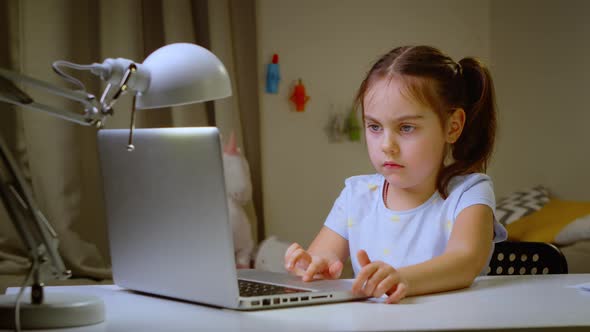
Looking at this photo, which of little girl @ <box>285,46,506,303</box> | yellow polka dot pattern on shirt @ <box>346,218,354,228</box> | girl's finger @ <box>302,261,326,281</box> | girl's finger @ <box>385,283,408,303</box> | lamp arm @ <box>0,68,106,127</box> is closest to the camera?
lamp arm @ <box>0,68,106,127</box>

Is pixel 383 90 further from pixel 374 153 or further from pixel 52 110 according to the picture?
Result: pixel 52 110

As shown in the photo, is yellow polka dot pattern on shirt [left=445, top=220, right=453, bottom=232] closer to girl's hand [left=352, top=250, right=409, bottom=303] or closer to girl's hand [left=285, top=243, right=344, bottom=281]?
girl's hand [left=285, top=243, right=344, bottom=281]

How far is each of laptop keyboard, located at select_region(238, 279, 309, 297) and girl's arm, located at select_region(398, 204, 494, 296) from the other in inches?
6.3

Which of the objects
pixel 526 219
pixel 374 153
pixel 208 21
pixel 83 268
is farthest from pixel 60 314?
pixel 526 219

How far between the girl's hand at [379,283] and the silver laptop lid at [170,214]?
19 centimetres

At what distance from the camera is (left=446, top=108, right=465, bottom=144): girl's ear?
140cm

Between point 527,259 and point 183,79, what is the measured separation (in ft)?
2.96

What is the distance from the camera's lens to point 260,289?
3.35 ft

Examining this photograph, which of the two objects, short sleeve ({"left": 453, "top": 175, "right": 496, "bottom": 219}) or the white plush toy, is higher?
short sleeve ({"left": 453, "top": 175, "right": 496, "bottom": 219})

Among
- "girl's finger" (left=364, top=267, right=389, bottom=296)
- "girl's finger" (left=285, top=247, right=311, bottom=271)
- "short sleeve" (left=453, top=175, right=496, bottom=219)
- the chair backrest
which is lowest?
the chair backrest

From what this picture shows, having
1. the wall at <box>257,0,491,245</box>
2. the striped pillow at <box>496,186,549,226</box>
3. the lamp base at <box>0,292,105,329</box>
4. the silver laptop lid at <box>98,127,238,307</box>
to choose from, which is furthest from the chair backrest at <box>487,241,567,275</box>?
the wall at <box>257,0,491,245</box>

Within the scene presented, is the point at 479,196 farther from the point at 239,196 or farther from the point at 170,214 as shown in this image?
the point at 239,196

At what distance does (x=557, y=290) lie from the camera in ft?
3.60

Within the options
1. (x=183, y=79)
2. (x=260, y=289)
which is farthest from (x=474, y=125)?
(x=183, y=79)
